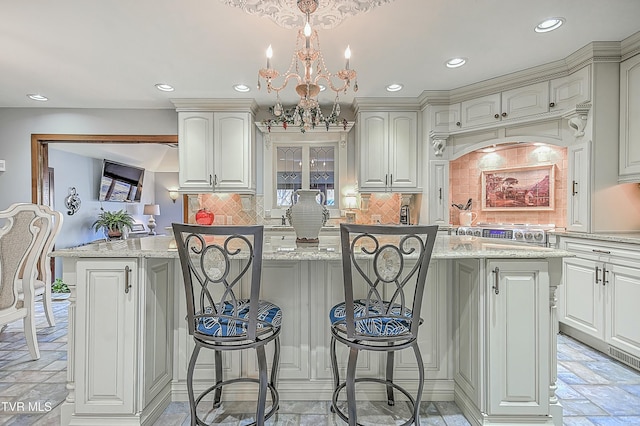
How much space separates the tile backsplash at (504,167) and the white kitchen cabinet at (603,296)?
0.83 meters

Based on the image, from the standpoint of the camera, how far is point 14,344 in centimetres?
282

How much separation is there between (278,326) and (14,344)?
2.71 metres

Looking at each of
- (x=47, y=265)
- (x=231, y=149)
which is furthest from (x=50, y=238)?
(x=231, y=149)

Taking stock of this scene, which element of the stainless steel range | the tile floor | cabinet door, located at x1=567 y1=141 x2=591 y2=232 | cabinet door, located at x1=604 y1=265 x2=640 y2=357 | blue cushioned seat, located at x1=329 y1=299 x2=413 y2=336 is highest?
cabinet door, located at x1=567 y1=141 x2=591 y2=232

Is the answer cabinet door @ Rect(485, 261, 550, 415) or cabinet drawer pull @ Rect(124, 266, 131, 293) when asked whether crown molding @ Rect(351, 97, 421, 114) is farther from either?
cabinet drawer pull @ Rect(124, 266, 131, 293)

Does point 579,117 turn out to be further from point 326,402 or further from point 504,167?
point 326,402

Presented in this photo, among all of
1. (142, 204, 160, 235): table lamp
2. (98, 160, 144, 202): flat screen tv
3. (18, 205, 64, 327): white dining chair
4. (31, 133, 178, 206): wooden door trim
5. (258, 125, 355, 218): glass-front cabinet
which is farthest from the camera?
(142, 204, 160, 235): table lamp

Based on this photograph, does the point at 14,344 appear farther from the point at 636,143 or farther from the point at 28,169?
the point at 636,143

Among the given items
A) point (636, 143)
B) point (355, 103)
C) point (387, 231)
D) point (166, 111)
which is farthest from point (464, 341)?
point (166, 111)

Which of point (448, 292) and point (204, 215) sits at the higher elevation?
point (204, 215)

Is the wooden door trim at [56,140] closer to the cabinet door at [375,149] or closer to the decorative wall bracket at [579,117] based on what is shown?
the cabinet door at [375,149]

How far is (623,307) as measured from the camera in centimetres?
244

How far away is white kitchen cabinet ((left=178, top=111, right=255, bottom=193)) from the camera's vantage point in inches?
164

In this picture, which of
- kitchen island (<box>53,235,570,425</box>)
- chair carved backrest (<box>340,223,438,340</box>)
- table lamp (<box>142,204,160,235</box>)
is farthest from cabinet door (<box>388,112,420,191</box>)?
table lamp (<box>142,204,160,235</box>)
